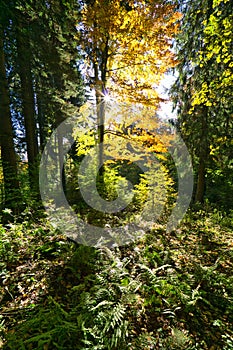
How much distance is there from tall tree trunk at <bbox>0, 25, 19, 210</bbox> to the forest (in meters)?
0.03

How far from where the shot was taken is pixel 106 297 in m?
2.79

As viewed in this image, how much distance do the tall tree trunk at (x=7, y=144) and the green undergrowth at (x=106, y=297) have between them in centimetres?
125

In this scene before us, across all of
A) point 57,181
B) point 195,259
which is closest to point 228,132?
point 195,259

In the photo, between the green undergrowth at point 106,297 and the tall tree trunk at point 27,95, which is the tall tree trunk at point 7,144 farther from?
the green undergrowth at point 106,297

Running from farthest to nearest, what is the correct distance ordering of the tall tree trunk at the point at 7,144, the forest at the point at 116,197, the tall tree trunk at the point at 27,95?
the tall tree trunk at the point at 27,95
the tall tree trunk at the point at 7,144
the forest at the point at 116,197

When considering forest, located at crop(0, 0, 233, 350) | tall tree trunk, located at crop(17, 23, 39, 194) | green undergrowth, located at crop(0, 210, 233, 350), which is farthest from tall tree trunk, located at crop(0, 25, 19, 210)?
green undergrowth, located at crop(0, 210, 233, 350)

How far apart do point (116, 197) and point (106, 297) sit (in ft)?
16.1

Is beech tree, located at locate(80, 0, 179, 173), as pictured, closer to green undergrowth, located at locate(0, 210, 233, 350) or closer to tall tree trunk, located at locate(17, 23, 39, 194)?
tall tree trunk, located at locate(17, 23, 39, 194)

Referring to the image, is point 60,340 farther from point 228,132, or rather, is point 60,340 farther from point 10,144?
point 228,132

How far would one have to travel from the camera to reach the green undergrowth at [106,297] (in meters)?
2.22

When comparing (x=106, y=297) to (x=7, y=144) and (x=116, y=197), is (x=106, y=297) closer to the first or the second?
(x=7, y=144)

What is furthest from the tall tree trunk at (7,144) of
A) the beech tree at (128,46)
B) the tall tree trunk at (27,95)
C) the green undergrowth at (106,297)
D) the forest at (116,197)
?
the beech tree at (128,46)

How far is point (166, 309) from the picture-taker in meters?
2.79

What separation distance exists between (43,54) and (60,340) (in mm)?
6964
